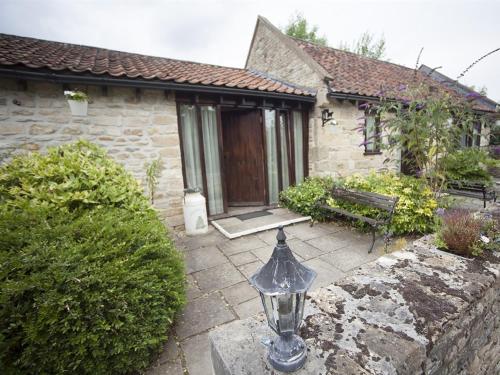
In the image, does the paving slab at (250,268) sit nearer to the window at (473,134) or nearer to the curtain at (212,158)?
the curtain at (212,158)

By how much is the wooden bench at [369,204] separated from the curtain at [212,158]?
96.0 inches

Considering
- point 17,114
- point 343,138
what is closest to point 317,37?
point 343,138

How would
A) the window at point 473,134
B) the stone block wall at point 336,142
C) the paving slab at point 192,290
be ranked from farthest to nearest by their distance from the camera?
the stone block wall at point 336,142 < the window at point 473,134 < the paving slab at point 192,290

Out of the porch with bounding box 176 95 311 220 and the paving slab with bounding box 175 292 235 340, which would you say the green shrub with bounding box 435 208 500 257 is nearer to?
the paving slab with bounding box 175 292 235 340

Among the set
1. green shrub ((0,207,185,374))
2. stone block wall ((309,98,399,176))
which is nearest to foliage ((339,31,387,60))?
stone block wall ((309,98,399,176))

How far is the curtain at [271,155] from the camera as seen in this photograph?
6.15m

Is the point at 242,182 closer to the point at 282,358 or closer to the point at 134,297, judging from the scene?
the point at 134,297

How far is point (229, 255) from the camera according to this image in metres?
3.79

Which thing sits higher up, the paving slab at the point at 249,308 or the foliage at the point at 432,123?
the foliage at the point at 432,123

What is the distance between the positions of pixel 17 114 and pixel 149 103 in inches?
80.7

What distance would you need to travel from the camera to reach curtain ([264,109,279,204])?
6152 mm

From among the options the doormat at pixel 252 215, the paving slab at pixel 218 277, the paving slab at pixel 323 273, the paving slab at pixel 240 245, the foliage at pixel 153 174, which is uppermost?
the foliage at pixel 153 174

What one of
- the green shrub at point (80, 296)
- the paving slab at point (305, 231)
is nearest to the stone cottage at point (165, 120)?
the paving slab at point (305, 231)

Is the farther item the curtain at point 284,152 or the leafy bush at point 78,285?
the curtain at point 284,152
